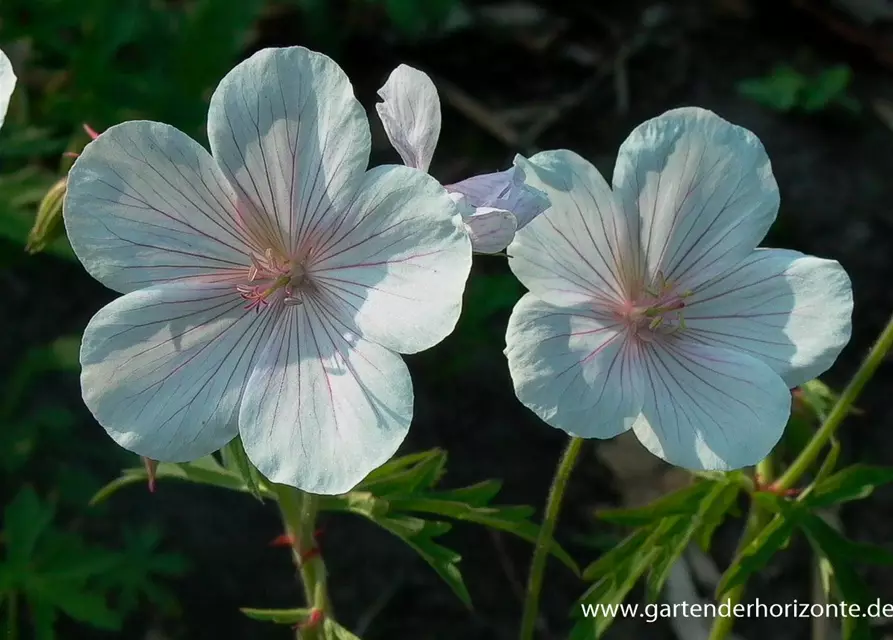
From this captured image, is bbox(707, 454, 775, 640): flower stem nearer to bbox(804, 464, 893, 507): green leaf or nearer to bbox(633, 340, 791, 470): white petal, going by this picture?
bbox(804, 464, 893, 507): green leaf

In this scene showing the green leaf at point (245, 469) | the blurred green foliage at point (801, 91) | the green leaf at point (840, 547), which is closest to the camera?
the green leaf at point (245, 469)

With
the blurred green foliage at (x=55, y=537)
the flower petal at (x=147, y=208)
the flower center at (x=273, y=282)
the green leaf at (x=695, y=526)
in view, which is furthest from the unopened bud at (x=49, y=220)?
the green leaf at (x=695, y=526)

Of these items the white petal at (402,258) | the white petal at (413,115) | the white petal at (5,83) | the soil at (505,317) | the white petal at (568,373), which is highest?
the white petal at (5,83)

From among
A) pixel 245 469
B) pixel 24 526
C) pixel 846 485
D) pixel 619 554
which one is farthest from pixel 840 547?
pixel 24 526

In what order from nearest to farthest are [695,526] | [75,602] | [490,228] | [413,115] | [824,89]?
[490,228] → [413,115] → [695,526] → [75,602] → [824,89]

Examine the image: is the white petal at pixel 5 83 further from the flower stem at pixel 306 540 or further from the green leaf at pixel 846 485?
the green leaf at pixel 846 485

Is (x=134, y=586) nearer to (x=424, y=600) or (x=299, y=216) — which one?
(x=424, y=600)

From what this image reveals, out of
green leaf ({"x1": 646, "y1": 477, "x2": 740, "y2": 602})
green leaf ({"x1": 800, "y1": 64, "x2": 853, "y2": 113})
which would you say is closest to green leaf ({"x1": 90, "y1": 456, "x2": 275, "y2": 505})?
green leaf ({"x1": 646, "y1": 477, "x2": 740, "y2": 602})

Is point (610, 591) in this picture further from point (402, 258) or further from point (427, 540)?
point (402, 258)
